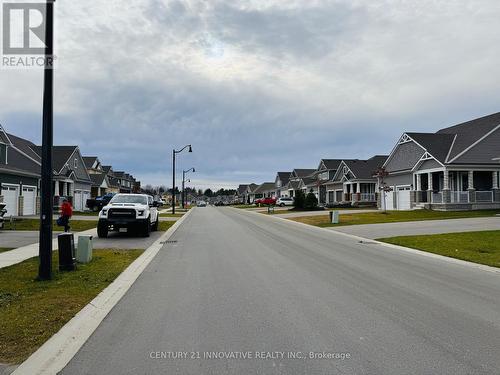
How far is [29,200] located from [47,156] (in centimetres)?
3172

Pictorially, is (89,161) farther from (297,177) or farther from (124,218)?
(124,218)

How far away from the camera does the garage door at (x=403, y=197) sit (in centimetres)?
4040

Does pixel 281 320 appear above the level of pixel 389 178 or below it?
below

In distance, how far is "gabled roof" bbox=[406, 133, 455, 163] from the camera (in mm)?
36625

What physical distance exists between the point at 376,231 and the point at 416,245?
5.89 m

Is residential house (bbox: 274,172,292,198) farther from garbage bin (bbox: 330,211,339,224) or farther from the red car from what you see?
garbage bin (bbox: 330,211,339,224)

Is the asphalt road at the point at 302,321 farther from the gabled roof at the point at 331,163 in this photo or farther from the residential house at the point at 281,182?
the residential house at the point at 281,182

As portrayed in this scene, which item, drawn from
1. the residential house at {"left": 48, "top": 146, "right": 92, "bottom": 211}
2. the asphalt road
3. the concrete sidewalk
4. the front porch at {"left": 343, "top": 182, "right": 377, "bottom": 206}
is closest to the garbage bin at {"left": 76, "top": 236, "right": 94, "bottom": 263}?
the concrete sidewalk

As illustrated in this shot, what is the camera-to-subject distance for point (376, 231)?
21734 millimetres

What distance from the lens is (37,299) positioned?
7016 mm

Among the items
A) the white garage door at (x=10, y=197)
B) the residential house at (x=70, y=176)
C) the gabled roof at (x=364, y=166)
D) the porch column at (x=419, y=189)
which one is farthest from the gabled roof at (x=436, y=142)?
the residential house at (x=70, y=176)

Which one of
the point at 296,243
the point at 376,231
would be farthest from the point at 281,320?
the point at 376,231

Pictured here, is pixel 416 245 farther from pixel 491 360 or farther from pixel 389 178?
pixel 389 178

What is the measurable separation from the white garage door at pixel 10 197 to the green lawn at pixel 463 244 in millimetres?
27220
